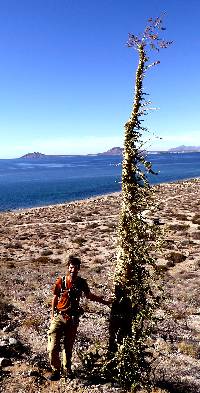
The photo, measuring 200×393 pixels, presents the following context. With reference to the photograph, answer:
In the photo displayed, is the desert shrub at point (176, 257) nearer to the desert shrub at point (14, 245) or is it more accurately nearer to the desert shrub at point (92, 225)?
the desert shrub at point (14, 245)

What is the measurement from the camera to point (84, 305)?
18.5m

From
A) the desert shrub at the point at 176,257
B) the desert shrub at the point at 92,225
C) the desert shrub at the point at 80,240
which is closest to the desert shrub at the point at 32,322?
the desert shrub at the point at 176,257

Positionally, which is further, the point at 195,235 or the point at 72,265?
the point at 195,235

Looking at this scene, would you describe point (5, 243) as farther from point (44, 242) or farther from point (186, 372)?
point (186, 372)

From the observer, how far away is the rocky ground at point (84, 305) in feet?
33.8

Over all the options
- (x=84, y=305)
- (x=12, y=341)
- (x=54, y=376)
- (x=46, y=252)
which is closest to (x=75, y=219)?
(x=46, y=252)

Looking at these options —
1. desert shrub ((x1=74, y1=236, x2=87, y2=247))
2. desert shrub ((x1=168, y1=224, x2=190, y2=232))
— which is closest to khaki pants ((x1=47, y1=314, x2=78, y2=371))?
desert shrub ((x1=74, y1=236, x2=87, y2=247))

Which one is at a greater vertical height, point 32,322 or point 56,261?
point 32,322

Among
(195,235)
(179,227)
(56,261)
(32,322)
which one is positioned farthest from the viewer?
(179,227)

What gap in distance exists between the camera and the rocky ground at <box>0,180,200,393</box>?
33.8 feet

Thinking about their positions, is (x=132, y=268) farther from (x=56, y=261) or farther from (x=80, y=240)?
(x=80, y=240)

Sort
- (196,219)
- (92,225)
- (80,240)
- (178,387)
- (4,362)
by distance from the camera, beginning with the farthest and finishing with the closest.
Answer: (92,225) < (196,219) < (80,240) < (178,387) < (4,362)

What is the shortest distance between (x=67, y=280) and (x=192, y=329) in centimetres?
885

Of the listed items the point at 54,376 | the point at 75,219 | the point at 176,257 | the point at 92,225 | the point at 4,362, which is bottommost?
the point at 75,219
